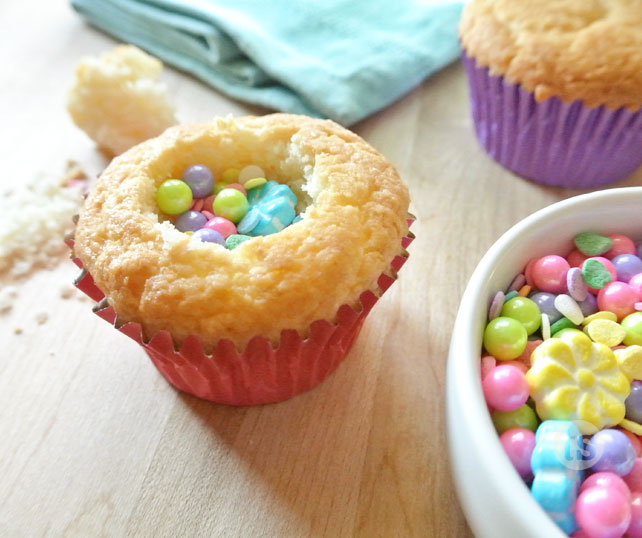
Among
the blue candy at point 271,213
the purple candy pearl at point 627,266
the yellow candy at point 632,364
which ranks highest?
the blue candy at point 271,213

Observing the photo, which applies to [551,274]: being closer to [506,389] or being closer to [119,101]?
[506,389]

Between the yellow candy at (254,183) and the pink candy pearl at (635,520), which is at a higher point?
the yellow candy at (254,183)

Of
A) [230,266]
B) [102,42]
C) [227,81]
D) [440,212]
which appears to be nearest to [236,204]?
[230,266]

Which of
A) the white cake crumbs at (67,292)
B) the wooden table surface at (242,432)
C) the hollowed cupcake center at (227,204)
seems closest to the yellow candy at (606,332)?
the wooden table surface at (242,432)

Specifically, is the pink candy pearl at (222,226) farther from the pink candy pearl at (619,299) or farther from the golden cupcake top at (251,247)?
the pink candy pearl at (619,299)

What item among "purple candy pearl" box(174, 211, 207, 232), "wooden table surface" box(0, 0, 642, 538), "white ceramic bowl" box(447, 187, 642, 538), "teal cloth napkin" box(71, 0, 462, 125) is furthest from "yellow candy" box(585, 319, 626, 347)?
"teal cloth napkin" box(71, 0, 462, 125)

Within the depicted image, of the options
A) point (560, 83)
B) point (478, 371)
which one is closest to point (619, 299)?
point (478, 371)

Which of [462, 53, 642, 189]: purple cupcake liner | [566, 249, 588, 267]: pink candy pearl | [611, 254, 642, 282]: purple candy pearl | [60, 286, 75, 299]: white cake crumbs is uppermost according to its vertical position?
[60, 286, 75, 299]: white cake crumbs

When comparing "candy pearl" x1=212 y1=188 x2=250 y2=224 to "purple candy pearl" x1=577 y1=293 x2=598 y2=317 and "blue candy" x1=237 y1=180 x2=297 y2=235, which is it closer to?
"blue candy" x1=237 y1=180 x2=297 y2=235
